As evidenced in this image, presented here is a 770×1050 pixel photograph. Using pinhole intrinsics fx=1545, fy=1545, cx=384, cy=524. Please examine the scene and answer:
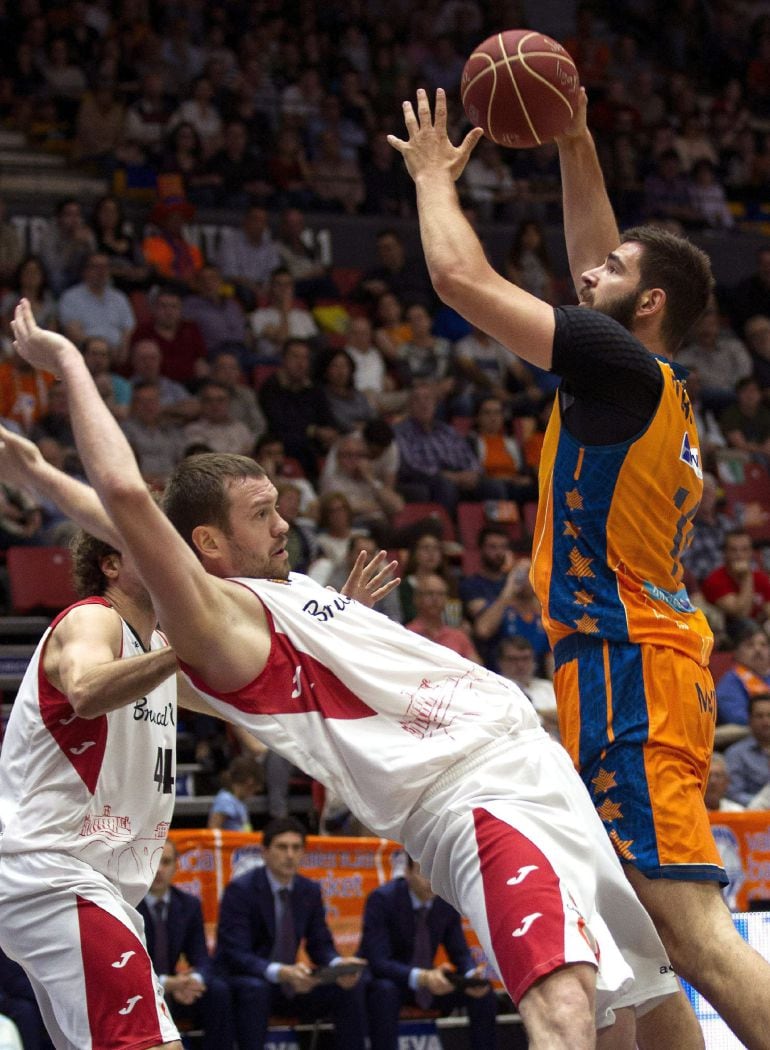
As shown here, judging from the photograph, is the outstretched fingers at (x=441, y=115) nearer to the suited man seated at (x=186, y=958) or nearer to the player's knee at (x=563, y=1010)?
the player's knee at (x=563, y=1010)

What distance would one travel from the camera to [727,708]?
453 inches

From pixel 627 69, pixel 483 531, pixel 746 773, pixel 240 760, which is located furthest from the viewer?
pixel 627 69

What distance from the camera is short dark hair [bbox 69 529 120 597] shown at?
5184 mm

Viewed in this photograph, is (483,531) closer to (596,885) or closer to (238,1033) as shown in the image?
(238,1033)

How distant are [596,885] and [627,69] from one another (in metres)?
18.4

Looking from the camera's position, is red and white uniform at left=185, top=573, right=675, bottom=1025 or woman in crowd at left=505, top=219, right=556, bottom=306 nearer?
red and white uniform at left=185, top=573, right=675, bottom=1025

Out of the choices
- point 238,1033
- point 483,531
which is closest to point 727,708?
point 483,531

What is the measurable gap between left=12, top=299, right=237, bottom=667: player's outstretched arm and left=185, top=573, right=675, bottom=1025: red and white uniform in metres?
0.24

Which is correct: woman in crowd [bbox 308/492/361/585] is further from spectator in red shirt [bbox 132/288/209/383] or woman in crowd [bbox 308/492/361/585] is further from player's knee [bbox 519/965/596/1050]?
player's knee [bbox 519/965/596/1050]

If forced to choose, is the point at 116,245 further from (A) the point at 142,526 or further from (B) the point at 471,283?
(A) the point at 142,526

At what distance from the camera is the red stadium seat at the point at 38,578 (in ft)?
35.6

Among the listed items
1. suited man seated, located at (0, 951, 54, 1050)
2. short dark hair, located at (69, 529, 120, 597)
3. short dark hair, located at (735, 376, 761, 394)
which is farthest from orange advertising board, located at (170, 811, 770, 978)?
short dark hair, located at (735, 376, 761, 394)

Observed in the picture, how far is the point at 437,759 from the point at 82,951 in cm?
145

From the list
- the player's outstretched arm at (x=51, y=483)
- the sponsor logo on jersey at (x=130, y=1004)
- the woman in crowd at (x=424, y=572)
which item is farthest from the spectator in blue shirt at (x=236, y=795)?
the player's outstretched arm at (x=51, y=483)
